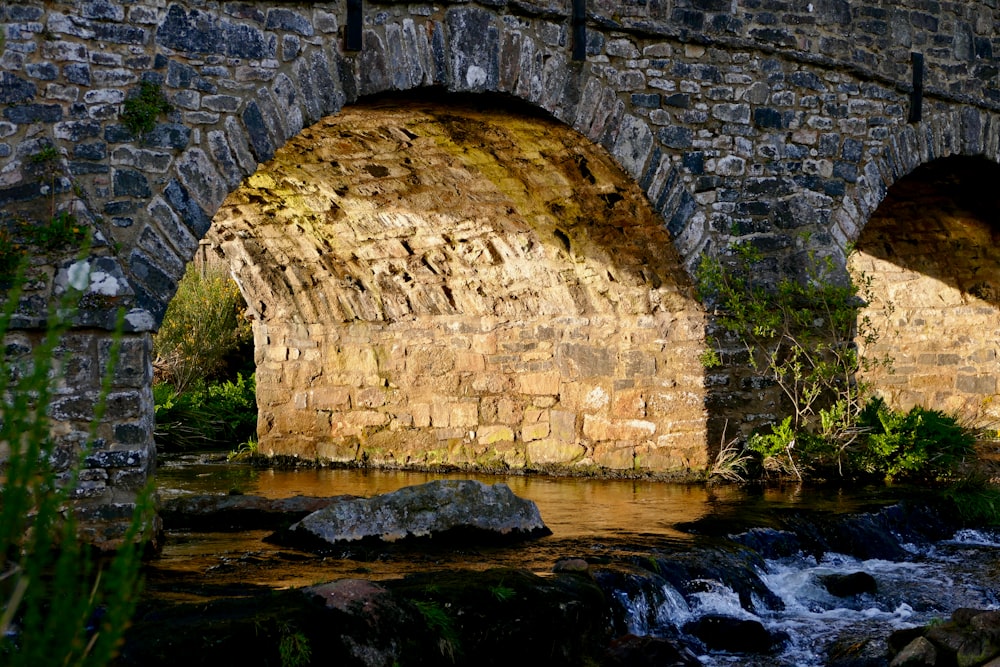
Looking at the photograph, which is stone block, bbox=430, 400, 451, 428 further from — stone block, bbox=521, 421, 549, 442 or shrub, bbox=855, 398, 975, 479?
shrub, bbox=855, 398, 975, 479

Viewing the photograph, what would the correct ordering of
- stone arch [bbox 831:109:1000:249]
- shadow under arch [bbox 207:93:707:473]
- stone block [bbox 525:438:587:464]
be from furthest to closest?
stone block [bbox 525:438:587:464], stone arch [bbox 831:109:1000:249], shadow under arch [bbox 207:93:707:473]

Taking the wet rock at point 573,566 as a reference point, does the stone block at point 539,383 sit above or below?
above

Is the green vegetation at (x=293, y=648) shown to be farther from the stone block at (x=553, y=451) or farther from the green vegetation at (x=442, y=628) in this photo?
the stone block at (x=553, y=451)

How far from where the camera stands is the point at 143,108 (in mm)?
5605

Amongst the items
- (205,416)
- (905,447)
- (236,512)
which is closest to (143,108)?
(236,512)

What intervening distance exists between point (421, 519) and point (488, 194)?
3176 millimetres

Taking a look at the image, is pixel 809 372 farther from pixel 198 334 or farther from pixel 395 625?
pixel 198 334

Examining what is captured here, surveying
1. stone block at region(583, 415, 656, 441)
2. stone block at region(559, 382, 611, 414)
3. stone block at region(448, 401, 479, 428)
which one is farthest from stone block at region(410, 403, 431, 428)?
stone block at region(583, 415, 656, 441)

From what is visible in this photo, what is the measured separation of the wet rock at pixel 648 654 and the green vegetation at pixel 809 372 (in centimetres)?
367

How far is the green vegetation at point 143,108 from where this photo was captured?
5594 mm

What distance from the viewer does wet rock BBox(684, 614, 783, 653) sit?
4844 millimetres

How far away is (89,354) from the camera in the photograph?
5.41m

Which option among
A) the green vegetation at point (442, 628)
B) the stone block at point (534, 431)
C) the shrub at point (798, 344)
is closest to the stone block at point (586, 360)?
the stone block at point (534, 431)

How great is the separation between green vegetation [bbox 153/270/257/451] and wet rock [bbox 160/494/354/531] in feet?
15.9
